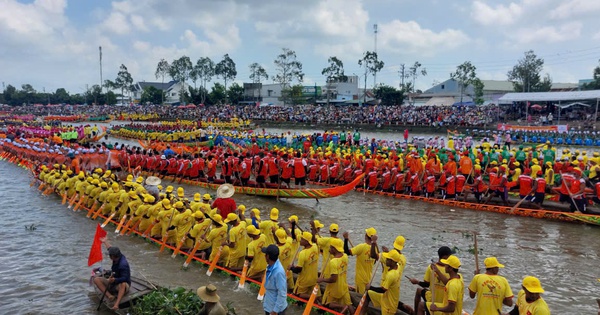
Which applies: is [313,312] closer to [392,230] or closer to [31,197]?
[392,230]

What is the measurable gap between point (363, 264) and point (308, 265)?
3.02 feet

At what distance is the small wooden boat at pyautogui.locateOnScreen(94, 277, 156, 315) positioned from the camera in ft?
25.7

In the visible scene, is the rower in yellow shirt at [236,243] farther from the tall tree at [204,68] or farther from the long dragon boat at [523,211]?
the tall tree at [204,68]

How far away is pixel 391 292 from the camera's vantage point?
6512 mm

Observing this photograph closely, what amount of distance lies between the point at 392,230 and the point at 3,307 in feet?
32.5

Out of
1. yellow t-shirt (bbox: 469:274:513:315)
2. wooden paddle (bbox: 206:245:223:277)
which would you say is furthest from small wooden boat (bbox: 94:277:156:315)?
yellow t-shirt (bbox: 469:274:513:315)

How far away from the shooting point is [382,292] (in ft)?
21.4

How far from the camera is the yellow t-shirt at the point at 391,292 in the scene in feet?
20.9

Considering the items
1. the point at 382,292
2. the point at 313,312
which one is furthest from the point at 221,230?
the point at 382,292

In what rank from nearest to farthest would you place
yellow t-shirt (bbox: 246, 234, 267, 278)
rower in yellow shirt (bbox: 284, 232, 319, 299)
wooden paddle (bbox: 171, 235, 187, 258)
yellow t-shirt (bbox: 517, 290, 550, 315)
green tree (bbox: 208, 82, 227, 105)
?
yellow t-shirt (bbox: 517, 290, 550, 315) → rower in yellow shirt (bbox: 284, 232, 319, 299) → yellow t-shirt (bbox: 246, 234, 267, 278) → wooden paddle (bbox: 171, 235, 187, 258) → green tree (bbox: 208, 82, 227, 105)

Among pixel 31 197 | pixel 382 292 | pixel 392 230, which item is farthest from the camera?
pixel 31 197

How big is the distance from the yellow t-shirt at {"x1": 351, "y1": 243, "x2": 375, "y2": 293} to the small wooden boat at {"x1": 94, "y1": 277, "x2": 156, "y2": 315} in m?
3.70

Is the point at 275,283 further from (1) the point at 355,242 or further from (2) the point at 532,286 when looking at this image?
(1) the point at 355,242

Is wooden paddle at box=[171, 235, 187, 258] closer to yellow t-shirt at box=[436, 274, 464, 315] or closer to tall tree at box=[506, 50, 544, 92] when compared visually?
yellow t-shirt at box=[436, 274, 464, 315]
